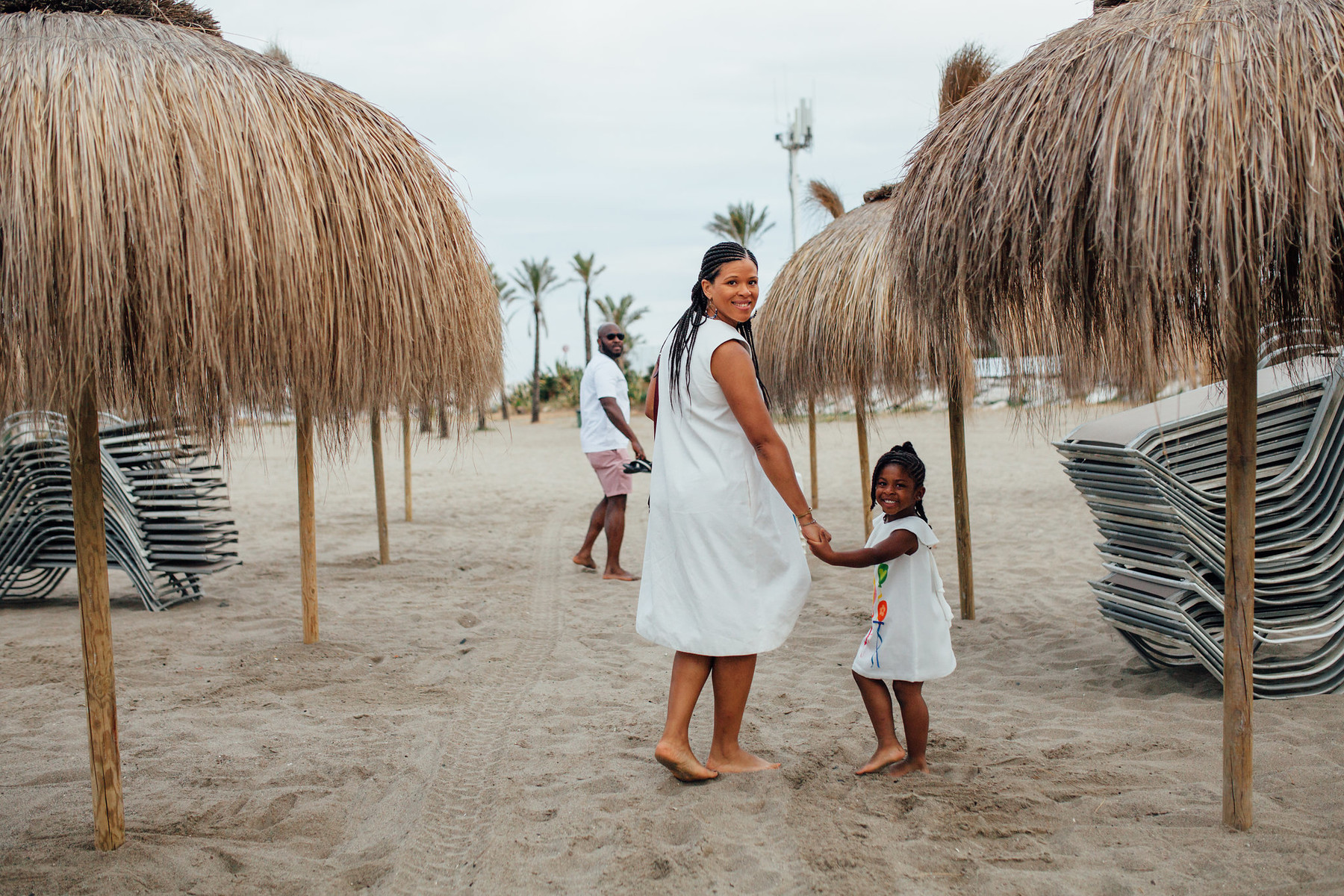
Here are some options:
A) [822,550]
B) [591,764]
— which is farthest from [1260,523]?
[591,764]

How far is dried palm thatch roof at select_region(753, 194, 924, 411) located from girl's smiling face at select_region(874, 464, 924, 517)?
9.82ft

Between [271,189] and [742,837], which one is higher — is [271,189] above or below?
above

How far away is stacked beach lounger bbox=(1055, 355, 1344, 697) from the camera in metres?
3.74

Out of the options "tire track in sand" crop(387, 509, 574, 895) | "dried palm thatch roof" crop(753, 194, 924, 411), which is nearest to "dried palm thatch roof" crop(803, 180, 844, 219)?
"dried palm thatch roof" crop(753, 194, 924, 411)

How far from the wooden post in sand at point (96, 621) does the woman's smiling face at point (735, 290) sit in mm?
1836

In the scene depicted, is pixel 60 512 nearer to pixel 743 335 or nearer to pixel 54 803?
pixel 54 803

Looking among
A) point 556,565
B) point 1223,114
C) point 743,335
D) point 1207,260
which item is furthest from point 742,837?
point 556,565

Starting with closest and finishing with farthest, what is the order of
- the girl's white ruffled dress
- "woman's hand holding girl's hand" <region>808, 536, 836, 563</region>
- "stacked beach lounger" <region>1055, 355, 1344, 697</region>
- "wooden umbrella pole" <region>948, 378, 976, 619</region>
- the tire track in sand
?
the tire track in sand → "woman's hand holding girl's hand" <region>808, 536, 836, 563</region> → the girl's white ruffled dress → "stacked beach lounger" <region>1055, 355, 1344, 697</region> → "wooden umbrella pole" <region>948, 378, 976, 619</region>

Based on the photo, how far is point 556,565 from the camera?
798 cm

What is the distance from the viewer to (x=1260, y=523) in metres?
3.81

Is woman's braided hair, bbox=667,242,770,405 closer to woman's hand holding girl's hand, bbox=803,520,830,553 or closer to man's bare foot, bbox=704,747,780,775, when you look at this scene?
woman's hand holding girl's hand, bbox=803,520,830,553

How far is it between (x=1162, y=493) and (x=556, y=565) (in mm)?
5272

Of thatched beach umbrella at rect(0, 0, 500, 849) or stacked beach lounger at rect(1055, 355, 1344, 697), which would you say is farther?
stacked beach lounger at rect(1055, 355, 1344, 697)

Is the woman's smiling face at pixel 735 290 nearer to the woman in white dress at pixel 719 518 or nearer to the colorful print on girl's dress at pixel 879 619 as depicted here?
the woman in white dress at pixel 719 518
